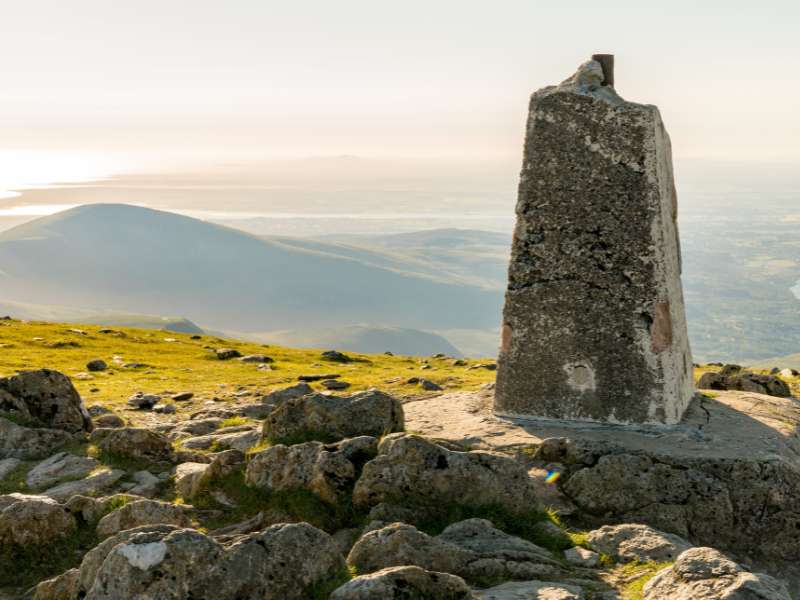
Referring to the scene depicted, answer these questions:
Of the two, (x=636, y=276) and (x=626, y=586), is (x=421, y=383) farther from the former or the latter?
(x=626, y=586)

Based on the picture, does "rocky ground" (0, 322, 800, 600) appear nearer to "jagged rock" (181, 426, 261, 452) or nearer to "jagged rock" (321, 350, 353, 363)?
"jagged rock" (181, 426, 261, 452)

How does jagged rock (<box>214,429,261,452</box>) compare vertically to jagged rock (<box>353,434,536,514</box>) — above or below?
below

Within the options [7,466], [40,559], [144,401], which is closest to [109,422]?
[7,466]

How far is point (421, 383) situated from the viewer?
105ft

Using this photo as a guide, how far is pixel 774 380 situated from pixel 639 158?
11.4m

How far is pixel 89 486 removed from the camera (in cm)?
1734

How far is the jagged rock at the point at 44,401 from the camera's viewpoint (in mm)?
21250

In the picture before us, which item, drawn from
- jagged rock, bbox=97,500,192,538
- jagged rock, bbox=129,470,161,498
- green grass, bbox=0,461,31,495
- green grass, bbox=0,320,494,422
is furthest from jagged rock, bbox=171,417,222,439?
jagged rock, bbox=97,500,192,538

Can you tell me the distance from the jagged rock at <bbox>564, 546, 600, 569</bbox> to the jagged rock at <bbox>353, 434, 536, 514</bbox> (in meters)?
1.42

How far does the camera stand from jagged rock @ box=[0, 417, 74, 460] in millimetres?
19844

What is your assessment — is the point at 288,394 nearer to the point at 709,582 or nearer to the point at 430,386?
the point at 430,386

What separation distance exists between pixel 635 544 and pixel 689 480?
355cm

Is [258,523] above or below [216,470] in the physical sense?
below

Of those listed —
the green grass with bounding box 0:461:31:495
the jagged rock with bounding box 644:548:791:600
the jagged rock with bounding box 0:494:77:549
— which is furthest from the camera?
the green grass with bounding box 0:461:31:495
